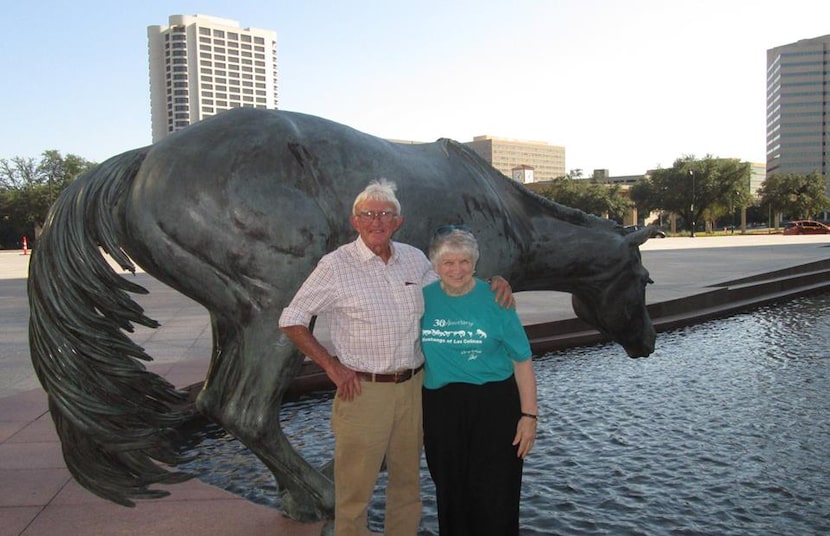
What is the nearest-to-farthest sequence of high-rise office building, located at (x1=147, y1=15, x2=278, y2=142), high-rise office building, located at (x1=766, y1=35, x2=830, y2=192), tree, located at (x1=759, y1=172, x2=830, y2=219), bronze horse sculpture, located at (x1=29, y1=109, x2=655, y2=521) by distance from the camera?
bronze horse sculpture, located at (x1=29, y1=109, x2=655, y2=521) < high-rise office building, located at (x1=147, y1=15, x2=278, y2=142) < tree, located at (x1=759, y1=172, x2=830, y2=219) < high-rise office building, located at (x1=766, y1=35, x2=830, y2=192)

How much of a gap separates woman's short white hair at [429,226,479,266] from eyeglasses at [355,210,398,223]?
209 millimetres

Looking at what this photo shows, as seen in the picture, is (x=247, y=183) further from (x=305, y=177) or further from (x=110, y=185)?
(x=110, y=185)

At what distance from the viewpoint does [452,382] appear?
8.46ft

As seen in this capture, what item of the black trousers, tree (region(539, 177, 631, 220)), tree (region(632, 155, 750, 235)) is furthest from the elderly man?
tree (region(539, 177, 631, 220))

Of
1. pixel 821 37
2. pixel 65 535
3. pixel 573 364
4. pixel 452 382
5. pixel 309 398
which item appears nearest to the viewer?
pixel 452 382

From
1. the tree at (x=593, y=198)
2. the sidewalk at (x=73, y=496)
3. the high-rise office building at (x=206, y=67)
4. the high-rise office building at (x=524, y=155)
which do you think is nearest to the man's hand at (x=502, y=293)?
the sidewalk at (x=73, y=496)

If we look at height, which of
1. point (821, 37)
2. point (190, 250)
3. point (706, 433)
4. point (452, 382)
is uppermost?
point (821, 37)

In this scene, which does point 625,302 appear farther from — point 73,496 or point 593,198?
point 593,198

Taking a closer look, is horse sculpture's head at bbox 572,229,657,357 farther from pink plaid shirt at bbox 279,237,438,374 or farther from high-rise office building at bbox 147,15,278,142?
high-rise office building at bbox 147,15,278,142

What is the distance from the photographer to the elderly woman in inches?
100

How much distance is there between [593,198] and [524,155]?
3100 inches

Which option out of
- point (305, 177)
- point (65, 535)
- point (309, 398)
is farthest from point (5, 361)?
point (305, 177)

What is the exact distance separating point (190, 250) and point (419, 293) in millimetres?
953

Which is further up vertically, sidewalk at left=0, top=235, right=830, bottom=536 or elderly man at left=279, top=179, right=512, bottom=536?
elderly man at left=279, top=179, right=512, bottom=536
